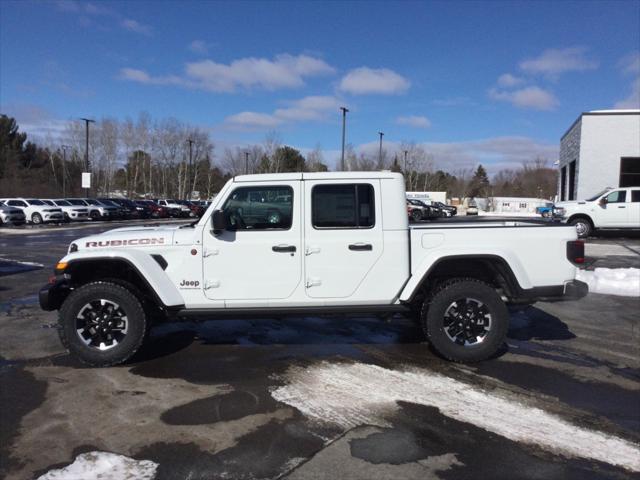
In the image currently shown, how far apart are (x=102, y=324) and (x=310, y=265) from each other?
230cm

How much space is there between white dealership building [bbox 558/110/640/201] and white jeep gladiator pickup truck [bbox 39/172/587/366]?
990 inches

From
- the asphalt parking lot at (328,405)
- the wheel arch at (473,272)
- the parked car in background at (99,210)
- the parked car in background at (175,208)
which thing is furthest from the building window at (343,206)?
the parked car in background at (175,208)

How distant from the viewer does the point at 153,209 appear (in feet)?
152

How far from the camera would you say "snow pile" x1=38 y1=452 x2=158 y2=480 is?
3332 millimetres

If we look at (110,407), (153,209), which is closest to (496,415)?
(110,407)

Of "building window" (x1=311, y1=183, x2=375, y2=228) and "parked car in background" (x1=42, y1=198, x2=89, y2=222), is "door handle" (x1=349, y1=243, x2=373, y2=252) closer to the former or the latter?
"building window" (x1=311, y1=183, x2=375, y2=228)

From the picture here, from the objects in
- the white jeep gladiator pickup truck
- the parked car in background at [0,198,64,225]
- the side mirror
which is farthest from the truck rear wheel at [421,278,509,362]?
the parked car in background at [0,198,64,225]

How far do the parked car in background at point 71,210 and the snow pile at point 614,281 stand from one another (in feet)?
111

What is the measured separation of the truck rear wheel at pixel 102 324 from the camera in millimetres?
5355

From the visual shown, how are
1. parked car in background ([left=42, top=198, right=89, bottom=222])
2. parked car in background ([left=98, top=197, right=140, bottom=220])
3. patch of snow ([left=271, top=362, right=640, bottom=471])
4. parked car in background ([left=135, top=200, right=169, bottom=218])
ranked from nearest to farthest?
patch of snow ([left=271, top=362, right=640, bottom=471]) < parked car in background ([left=42, top=198, right=89, bottom=222]) < parked car in background ([left=98, top=197, right=140, bottom=220]) < parked car in background ([left=135, top=200, right=169, bottom=218])

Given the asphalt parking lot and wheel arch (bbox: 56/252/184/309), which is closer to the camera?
the asphalt parking lot

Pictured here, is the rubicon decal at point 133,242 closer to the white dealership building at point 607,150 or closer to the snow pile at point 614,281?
the snow pile at point 614,281

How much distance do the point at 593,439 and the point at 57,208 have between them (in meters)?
37.1

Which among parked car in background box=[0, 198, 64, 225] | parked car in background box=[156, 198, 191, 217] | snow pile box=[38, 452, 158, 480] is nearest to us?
snow pile box=[38, 452, 158, 480]
